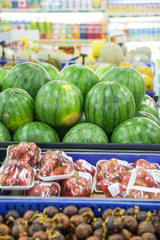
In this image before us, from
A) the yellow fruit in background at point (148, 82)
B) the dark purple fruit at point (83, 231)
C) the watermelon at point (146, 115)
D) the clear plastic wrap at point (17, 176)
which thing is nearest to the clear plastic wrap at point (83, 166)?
the clear plastic wrap at point (17, 176)

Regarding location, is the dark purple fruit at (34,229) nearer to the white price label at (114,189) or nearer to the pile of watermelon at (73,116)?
the white price label at (114,189)

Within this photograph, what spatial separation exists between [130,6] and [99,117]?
6.41 metres

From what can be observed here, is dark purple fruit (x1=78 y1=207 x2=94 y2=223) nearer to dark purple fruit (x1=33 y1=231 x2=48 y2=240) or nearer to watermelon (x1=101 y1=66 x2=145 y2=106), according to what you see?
dark purple fruit (x1=33 y1=231 x2=48 y2=240)

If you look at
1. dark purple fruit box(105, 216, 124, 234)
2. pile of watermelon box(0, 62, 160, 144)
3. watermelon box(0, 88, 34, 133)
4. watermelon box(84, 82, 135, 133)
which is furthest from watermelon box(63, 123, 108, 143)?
dark purple fruit box(105, 216, 124, 234)

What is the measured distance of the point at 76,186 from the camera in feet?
4.33

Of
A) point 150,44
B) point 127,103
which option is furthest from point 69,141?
point 150,44

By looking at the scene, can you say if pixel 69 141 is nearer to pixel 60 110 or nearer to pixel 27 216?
pixel 60 110

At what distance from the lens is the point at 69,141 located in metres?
1.70

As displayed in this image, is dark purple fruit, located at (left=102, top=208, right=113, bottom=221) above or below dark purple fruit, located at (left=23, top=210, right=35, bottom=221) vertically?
below

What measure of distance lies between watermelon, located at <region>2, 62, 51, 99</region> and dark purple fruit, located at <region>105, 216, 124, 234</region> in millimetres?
1197

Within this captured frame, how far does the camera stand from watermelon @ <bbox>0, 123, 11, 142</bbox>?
5.65ft

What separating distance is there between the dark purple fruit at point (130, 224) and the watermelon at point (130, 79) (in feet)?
3.62

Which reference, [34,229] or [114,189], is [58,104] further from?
[34,229]

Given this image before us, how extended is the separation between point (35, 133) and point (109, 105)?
0.43 m
